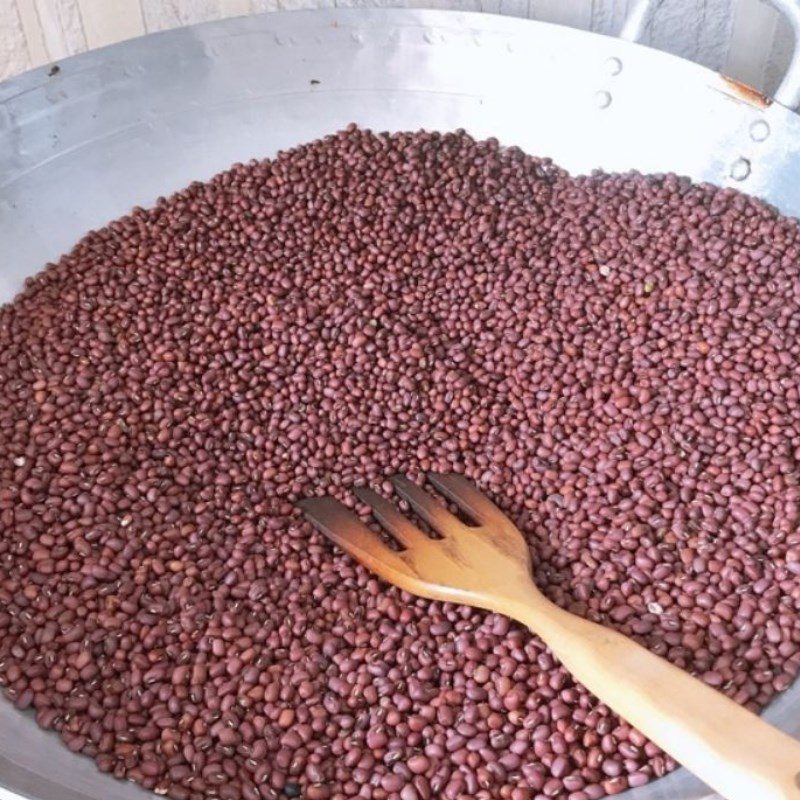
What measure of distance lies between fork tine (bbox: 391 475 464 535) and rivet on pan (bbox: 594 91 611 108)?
1009 mm

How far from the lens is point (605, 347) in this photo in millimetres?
1754

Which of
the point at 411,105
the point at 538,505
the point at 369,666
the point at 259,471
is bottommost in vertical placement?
the point at 369,666

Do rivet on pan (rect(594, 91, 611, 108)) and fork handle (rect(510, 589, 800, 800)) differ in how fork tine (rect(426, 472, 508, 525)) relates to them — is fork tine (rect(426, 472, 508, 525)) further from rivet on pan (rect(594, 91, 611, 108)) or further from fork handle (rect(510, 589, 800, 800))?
rivet on pan (rect(594, 91, 611, 108))

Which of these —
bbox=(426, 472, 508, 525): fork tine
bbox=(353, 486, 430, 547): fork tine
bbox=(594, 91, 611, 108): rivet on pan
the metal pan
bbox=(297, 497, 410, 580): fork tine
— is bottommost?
bbox=(297, 497, 410, 580): fork tine

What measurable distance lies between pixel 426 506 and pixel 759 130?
1.05 meters

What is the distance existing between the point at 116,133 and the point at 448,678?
1404mm

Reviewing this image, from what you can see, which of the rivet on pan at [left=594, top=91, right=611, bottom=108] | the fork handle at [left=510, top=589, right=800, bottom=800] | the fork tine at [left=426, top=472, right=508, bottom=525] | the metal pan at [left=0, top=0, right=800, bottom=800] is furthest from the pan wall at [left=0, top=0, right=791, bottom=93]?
the fork handle at [left=510, top=589, right=800, bottom=800]

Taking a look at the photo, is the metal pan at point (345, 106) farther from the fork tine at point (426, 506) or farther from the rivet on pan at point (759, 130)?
the fork tine at point (426, 506)

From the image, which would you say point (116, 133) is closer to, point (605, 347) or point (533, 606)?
point (605, 347)

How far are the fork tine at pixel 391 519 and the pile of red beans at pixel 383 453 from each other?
0.04 m

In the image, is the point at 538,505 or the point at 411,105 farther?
the point at 411,105

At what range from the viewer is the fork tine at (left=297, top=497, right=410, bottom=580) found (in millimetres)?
1462

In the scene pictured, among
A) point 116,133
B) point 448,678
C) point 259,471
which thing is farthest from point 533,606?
point 116,133

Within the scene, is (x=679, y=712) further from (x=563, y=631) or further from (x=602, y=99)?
(x=602, y=99)
